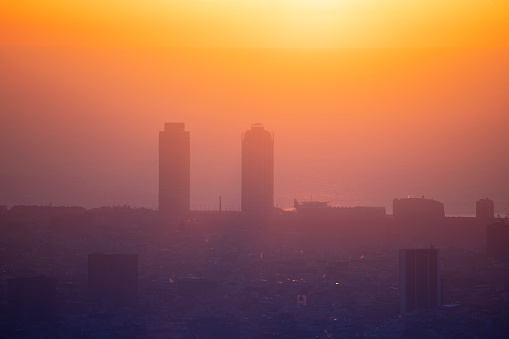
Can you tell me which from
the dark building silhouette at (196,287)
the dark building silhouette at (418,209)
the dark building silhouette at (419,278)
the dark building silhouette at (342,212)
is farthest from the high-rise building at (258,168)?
the dark building silhouette at (419,278)

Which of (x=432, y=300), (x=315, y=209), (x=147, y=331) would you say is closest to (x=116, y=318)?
(x=147, y=331)

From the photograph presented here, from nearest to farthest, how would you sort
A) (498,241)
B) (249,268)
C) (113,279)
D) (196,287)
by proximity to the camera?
(113,279)
(196,287)
(249,268)
(498,241)

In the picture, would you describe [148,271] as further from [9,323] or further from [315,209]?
[315,209]

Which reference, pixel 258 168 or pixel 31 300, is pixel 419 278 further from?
pixel 258 168

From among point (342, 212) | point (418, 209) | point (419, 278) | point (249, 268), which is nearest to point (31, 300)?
point (419, 278)

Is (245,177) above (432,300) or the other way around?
above

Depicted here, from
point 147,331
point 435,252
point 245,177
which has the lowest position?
point 147,331

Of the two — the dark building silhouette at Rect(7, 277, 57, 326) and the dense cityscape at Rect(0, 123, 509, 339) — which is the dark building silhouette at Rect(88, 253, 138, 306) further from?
the dark building silhouette at Rect(7, 277, 57, 326)
